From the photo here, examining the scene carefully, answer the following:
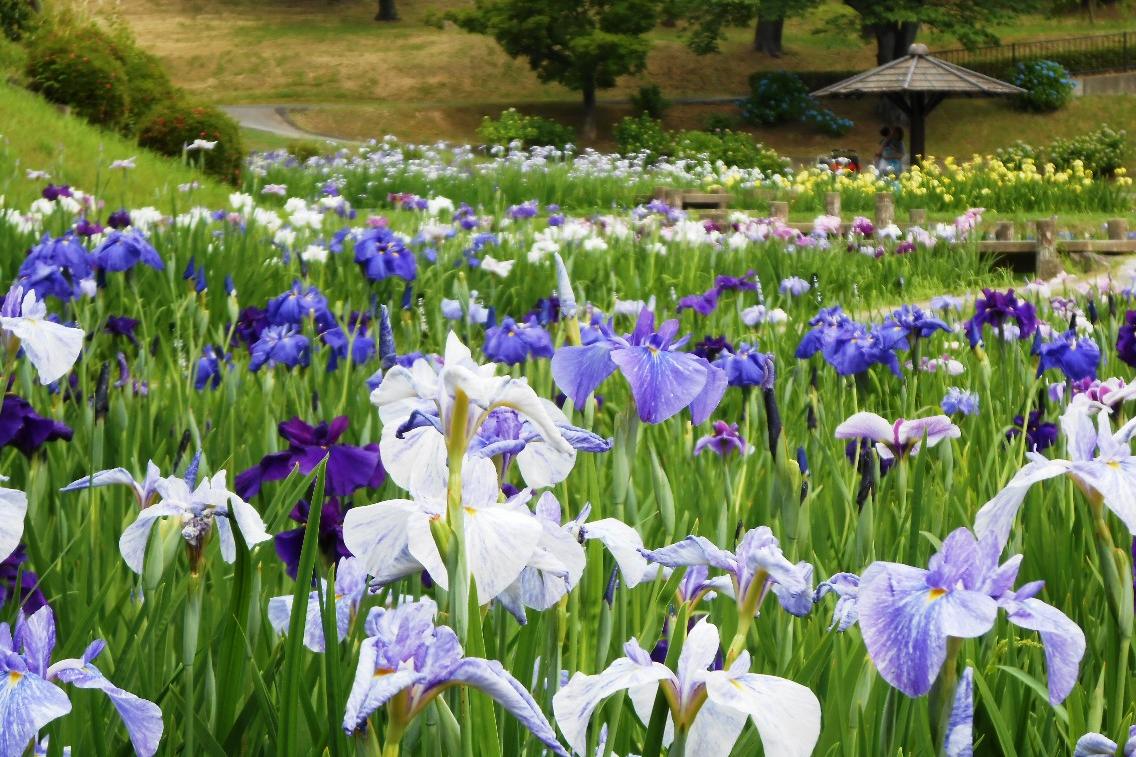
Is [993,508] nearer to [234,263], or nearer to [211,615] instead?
[211,615]

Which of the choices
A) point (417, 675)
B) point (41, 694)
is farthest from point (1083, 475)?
point (41, 694)

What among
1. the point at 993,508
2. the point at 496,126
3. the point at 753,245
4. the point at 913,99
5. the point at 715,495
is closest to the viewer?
the point at 993,508

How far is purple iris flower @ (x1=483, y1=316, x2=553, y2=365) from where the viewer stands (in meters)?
2.82

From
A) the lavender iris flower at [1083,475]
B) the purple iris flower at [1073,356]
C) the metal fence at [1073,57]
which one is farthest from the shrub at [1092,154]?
the lavender iris flower at [1083,475]

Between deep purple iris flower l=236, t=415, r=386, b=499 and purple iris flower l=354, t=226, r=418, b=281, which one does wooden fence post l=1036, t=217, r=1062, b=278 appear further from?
deep purple iris flower l=236, t=415, r=386, b=499

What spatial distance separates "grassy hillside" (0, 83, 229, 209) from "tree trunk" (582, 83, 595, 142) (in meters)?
19.1

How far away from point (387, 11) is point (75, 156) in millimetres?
37916

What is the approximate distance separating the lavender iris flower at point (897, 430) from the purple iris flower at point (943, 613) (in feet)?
2.70

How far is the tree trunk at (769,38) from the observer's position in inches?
1577

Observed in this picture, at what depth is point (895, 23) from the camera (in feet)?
109

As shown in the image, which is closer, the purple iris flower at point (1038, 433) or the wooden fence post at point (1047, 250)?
the purple iris flower at point (1038, 433)

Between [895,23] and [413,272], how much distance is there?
32.5 m

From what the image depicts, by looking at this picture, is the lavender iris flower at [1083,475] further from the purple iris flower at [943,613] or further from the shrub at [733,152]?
the shrub at [733,152]

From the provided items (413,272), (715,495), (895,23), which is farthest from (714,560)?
(895,23)
